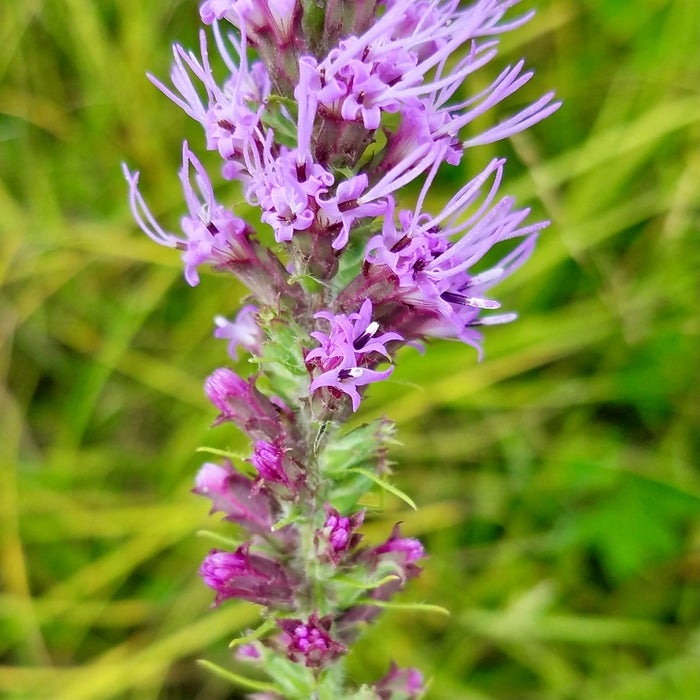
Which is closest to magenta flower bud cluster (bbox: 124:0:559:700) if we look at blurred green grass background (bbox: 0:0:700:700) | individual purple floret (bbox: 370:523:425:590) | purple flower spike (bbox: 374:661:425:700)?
individual purple floret (bbox: 370:523:425:590)

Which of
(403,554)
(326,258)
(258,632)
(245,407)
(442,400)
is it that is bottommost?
(258,632)

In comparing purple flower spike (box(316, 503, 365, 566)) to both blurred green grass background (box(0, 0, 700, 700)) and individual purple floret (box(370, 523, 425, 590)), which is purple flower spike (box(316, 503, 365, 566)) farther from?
blurred green grass background (box(0, 0, 700, 700))

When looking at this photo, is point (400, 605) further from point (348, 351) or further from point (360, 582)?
point (348, 351)

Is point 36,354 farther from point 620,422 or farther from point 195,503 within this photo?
point 620,422

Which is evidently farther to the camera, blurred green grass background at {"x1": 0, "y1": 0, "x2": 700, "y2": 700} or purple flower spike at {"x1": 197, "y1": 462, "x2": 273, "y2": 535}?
blurred green grass background at {"x1": 0, "y1": 0, "x2": 700, "y2": 700}

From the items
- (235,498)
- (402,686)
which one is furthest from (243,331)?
(402,686)

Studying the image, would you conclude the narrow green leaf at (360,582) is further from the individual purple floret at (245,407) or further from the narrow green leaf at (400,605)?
the individual purple floret at (245,407)

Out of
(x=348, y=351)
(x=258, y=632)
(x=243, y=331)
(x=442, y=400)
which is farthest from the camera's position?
(x=442, y=400)
